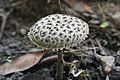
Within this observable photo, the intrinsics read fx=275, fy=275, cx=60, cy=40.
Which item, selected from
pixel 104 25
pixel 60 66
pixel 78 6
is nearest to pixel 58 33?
pixel 60 66

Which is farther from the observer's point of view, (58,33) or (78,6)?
(78,6)

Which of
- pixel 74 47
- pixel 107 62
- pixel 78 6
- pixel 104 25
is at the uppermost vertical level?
pixel 78 6

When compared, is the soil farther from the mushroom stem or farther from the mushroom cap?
the mushroom cap

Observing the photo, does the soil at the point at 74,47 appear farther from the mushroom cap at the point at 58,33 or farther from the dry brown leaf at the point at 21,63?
the mushroom cap at the point at 58,33

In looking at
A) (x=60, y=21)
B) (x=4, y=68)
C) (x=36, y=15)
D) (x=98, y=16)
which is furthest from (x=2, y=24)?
(x=60, y=21)

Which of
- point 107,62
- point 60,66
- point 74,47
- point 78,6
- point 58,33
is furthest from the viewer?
point 78,6

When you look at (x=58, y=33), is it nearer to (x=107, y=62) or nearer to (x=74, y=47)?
(x=107, y=62)
